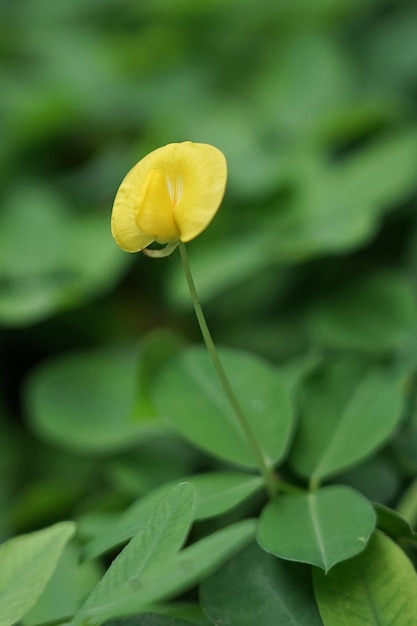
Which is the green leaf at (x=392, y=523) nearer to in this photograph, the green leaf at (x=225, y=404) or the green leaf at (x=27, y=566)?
the green leaf at (x=225, y=404)

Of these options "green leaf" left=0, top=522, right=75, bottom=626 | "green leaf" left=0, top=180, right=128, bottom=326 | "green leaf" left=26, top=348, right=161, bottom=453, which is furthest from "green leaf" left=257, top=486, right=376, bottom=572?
"green leaf" left=0, top=180, right=128, bottom=326

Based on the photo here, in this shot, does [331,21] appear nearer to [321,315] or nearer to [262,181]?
[262,181]

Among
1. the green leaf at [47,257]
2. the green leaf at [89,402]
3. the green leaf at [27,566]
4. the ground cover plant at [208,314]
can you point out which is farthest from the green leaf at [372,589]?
the green leaf at [47,257]

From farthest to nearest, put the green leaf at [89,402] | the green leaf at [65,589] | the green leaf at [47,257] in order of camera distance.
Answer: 1. the green leaf at [47,257]
2. the green leaf at [89,402]
3. the green leaf at [65,589]

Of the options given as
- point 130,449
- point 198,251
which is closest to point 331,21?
point 198,251

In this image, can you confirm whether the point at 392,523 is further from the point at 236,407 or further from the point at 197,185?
the point at 197,185

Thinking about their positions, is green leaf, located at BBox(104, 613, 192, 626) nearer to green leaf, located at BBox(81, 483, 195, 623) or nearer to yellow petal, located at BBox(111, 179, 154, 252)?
green leaf, located at BBox(81, 483, 195, 623)

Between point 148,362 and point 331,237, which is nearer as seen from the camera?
point 148,362
